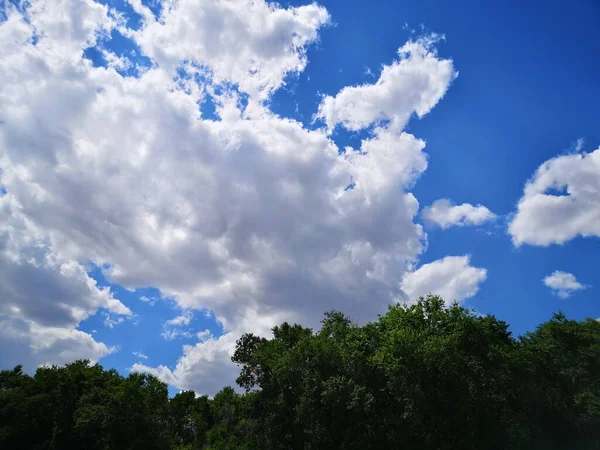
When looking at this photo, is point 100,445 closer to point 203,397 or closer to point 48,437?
point 48,437

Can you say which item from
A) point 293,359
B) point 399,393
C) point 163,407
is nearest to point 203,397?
point 163,407

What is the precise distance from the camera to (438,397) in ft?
127

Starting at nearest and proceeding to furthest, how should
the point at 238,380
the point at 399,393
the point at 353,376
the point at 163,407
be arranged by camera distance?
1. the point at 399,393
2. the point at 353,376
3. the point at 238,380
4. the point at 163,407

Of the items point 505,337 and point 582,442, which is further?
point 505,337

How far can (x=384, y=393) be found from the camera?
41.0m

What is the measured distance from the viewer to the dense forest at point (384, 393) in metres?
38.5

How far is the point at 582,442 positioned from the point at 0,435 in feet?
206

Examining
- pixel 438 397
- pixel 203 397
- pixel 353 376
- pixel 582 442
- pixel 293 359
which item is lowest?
pixel 582 442

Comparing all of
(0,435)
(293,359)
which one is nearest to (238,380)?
(293,359)

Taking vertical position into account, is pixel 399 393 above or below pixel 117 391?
below

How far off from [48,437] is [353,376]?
39.3 meters

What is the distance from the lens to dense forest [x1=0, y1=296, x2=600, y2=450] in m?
38.5

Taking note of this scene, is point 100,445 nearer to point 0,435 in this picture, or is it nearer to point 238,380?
point 0,435

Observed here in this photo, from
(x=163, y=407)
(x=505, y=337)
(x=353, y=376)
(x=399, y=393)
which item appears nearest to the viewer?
(x=399, y=393)
